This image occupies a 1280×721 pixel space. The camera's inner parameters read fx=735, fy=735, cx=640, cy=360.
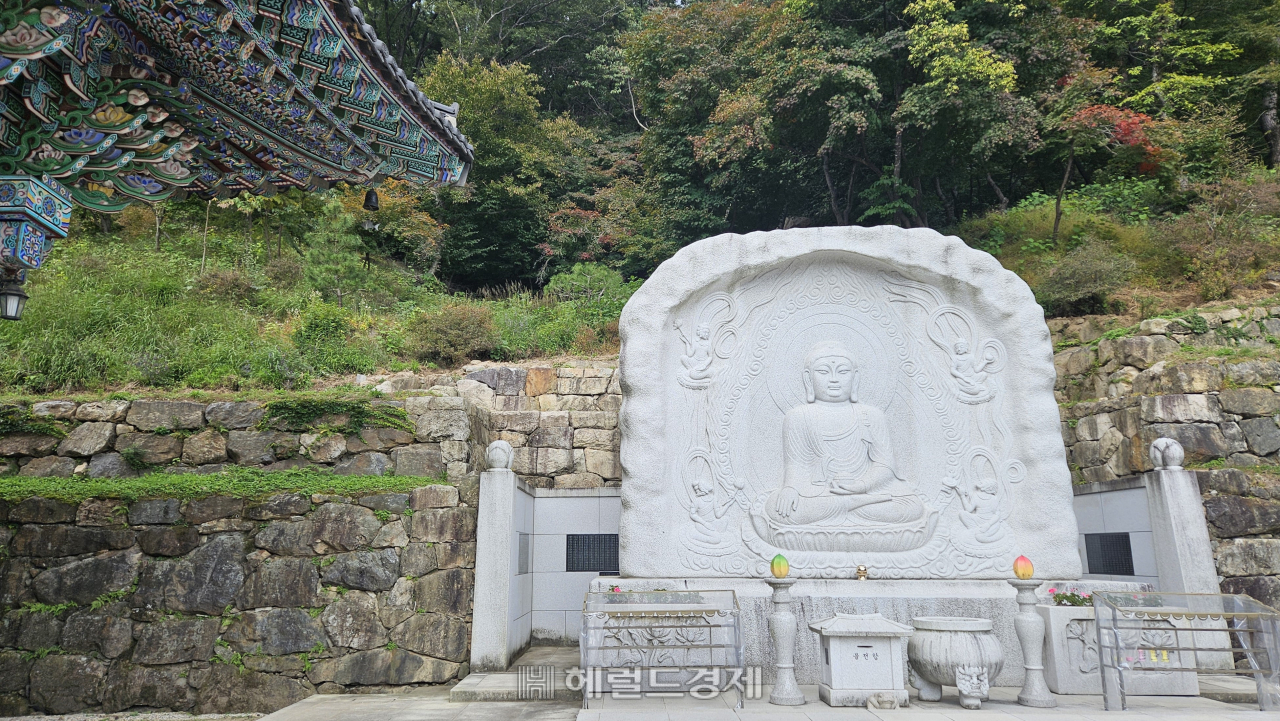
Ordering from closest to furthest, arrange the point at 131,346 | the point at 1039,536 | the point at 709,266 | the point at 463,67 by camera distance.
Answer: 1. the point at 1039,536
2. the point at 709,266
3. the point at 131,346
4. the point at 463,67

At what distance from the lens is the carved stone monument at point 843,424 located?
6.07 metres

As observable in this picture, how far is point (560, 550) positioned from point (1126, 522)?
17.3ft

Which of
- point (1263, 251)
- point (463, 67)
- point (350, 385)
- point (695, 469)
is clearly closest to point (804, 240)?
point (695, 469)

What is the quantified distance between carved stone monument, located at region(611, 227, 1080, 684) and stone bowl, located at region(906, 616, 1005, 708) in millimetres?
738

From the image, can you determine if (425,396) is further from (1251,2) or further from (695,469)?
(1251,2)

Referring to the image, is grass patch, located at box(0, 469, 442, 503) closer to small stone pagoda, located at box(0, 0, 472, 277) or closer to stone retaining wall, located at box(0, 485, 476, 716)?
stone retaining wall, located at box(0, 485, 476, 716)

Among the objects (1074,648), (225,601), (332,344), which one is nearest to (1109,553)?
(1074,648)

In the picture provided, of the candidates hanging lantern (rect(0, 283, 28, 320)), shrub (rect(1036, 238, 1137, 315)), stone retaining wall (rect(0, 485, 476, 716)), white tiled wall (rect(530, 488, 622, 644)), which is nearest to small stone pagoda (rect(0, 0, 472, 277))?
hanging lantern (rect(0, 283, 28, 320))

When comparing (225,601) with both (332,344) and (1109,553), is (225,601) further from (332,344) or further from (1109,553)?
(1109,553)

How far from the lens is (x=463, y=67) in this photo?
56.1 feet

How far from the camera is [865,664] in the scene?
4.73 metres

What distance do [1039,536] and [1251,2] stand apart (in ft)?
45.4

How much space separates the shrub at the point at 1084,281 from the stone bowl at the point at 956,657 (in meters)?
7.24

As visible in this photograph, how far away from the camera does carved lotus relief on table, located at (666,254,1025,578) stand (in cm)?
611
